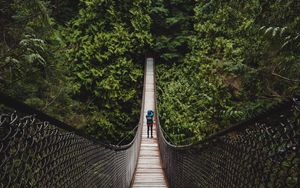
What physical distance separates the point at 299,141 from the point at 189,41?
19.0m

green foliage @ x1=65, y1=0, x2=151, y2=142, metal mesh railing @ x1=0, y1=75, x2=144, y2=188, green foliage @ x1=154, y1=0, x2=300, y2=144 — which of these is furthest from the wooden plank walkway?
metal mesh railing @ x1=0, y1=75, x2=144, y2=188

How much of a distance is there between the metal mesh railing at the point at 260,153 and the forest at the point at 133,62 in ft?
7.81

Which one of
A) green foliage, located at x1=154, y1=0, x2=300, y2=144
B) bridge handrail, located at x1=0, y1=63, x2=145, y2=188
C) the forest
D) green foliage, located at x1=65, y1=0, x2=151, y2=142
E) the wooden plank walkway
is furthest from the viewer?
green foliage, located at x1=65, y1=0, x2=151, y2=142

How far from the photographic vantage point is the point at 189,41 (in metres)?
19.8

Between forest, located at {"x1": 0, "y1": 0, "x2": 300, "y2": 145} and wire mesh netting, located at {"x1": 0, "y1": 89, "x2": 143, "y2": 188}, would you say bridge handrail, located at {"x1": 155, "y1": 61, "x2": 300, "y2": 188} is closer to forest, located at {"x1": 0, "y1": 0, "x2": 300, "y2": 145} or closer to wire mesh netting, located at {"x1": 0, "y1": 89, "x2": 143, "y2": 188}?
wire mesh netting, located at {"x1": 0, "y1": 89, "x2": 143, "y2": 188}

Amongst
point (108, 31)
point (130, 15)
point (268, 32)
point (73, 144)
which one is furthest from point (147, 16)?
point (73, 144)

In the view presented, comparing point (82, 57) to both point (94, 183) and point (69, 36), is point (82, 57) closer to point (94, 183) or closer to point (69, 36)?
point (69, 36)

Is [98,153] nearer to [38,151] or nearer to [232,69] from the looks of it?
[38,151]

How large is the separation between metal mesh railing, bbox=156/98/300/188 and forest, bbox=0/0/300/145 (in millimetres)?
2381

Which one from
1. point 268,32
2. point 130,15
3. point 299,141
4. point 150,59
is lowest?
point 299,141

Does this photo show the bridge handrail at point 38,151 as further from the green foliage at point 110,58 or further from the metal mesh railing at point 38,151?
the green foliage at point 110,58

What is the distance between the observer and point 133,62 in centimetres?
1959

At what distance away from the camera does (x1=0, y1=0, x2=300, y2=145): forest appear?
648cm

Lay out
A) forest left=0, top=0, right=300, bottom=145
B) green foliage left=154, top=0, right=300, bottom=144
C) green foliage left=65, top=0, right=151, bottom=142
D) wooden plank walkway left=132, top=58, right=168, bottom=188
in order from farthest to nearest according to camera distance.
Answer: green foliage left=65, top=0, right=151, bottom=142, wooden plank walkway left=132, top=58, right=168, bottom=188, forest left=0, top=0, right=300, bottom=145, green foliage left=154, top=0, right=300, bottom=144
